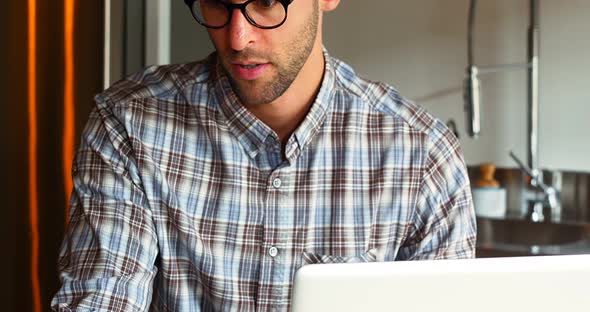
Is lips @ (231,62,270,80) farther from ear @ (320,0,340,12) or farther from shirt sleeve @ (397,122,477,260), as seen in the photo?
shirt sleeve @ (397,122,477,260)

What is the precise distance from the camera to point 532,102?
9.36 feet

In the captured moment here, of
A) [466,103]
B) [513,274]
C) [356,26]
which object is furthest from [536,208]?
[513,274]

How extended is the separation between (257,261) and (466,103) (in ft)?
5.09

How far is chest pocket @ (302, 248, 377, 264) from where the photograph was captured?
1.41 metres

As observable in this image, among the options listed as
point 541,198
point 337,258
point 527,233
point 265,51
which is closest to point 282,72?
point 265,51

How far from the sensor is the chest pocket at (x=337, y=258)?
141 centimetres

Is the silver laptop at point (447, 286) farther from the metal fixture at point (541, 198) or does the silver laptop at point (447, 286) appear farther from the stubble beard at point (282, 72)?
the metal fixture at point (541, 198)

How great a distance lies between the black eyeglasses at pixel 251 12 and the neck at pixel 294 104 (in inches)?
6.4

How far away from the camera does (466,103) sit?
2789 millimetres

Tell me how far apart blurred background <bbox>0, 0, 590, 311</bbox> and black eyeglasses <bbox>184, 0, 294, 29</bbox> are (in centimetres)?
107

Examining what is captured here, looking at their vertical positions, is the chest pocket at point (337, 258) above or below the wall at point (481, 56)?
below

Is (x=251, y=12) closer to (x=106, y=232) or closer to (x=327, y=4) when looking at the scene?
(x=327, y=4)

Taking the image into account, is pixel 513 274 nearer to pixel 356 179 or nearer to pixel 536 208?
pixel 356 179

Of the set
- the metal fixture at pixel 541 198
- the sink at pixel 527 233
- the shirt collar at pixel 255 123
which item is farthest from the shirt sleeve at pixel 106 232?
the metal fixture at pixel 541 198
